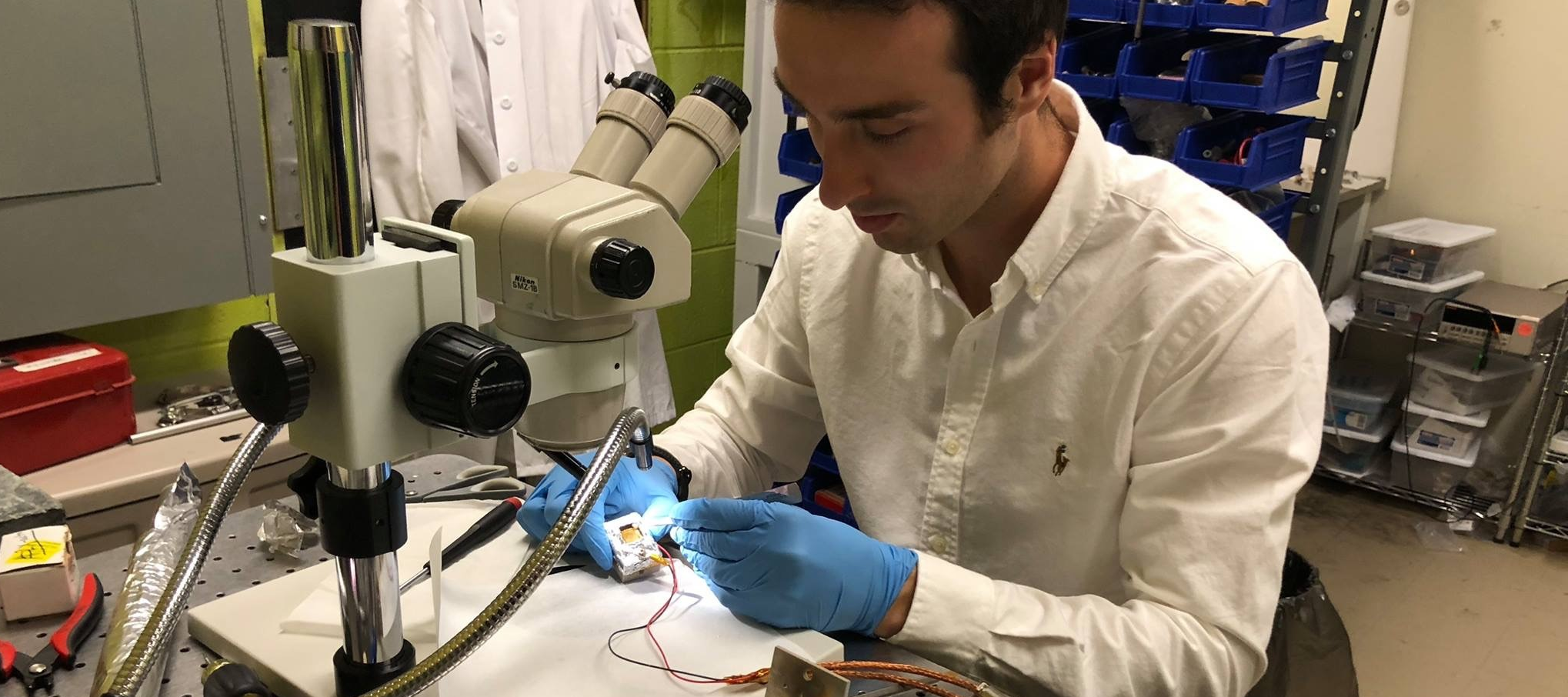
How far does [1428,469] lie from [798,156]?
207 centimetres

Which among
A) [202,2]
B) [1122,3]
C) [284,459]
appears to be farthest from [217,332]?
[1122,3]

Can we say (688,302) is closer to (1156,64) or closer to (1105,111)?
(1105,111)

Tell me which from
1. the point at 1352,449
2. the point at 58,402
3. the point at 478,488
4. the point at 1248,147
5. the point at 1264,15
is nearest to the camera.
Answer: the point at 478,488

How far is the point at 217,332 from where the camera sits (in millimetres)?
2051

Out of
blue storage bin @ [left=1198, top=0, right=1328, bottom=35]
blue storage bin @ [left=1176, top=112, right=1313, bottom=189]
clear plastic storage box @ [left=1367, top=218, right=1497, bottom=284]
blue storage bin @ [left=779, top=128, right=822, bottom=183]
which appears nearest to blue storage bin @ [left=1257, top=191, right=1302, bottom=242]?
blue storage bin @ [left=1176, top=112, right=1313, bottom=189]

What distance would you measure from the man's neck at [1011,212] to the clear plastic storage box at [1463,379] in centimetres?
227

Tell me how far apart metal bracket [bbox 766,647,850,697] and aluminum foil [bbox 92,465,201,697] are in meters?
0.42

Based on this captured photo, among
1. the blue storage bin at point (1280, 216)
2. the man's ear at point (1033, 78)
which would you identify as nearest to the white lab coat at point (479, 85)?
the man's ear at point (1033, 78)

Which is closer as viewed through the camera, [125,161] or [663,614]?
[663,614]

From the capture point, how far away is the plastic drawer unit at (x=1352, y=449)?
304cm

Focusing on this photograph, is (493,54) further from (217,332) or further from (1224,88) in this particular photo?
(1224,88)

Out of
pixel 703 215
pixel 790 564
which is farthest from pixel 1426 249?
pixel 790 564

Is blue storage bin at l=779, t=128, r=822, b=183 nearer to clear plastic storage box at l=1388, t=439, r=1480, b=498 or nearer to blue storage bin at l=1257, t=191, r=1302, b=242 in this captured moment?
blue storage bin at l=1257, t=191, r=1302, b=242

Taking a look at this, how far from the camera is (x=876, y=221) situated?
1009 millimetres
